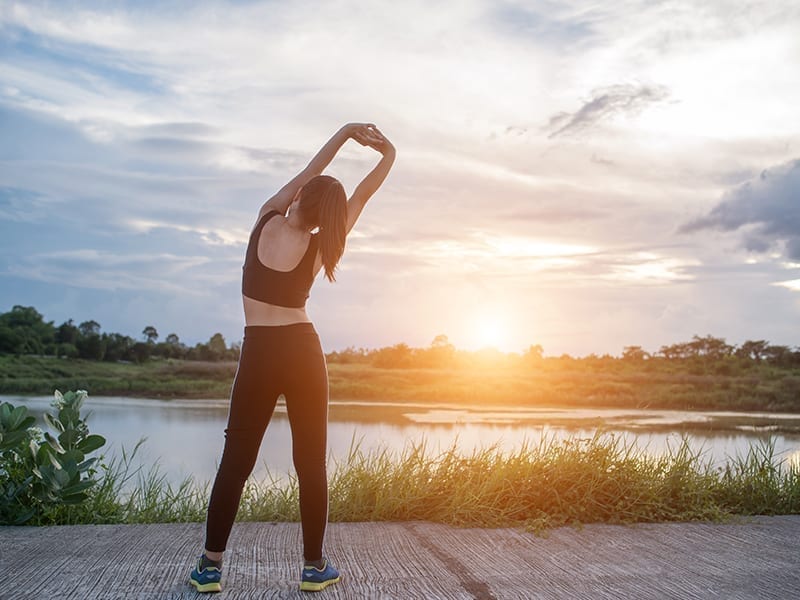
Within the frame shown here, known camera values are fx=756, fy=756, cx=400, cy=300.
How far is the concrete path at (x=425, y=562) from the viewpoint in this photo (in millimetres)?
3375

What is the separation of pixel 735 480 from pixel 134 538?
4.13m

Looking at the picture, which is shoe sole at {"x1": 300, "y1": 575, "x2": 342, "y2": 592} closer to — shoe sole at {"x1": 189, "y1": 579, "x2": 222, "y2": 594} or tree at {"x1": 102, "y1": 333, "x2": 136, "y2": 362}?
shoe sole at {"x1": 189, "y1": 579, "x2": 222, "y2": 594}

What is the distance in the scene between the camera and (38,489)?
4.43 m

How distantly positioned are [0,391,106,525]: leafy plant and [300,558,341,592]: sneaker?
1758 millimetres

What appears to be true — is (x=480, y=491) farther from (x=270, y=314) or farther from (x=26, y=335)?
(x=26, y=335)

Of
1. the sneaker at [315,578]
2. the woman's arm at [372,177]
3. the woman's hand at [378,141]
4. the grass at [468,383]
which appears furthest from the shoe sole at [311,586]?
the grass at [468,383]

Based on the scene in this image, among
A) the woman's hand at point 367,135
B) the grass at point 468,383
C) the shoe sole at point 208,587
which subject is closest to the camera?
the shoe sole at point 208,587

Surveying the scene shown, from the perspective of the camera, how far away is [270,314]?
3.23 metres

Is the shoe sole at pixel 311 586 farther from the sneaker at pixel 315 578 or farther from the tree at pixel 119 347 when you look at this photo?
the tree at pixel 119 347

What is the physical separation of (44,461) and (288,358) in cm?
209

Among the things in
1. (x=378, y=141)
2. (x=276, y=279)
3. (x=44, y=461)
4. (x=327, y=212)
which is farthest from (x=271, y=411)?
(x=44, y=461)

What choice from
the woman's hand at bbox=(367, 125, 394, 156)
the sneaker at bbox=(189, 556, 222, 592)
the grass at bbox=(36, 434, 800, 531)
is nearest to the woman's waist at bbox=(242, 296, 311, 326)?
the woman's hand at bbox=(367, 125, 394, 156)

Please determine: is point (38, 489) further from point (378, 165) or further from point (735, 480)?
point (735, 480)

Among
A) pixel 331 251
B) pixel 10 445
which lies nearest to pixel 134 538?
pixel 10 445
